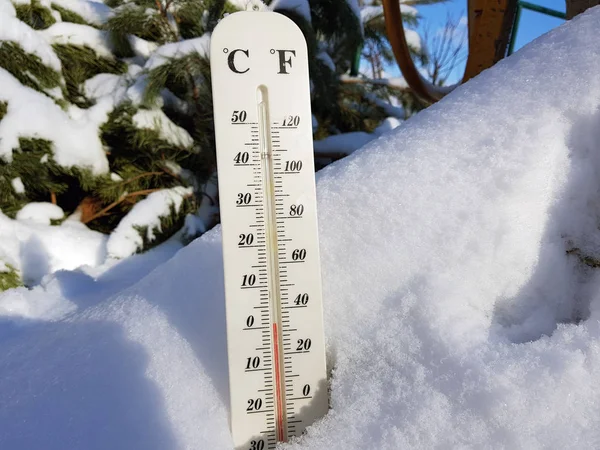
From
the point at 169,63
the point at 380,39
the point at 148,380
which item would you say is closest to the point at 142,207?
the point at 169,63

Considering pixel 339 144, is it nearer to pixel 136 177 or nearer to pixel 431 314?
pixel 136 177

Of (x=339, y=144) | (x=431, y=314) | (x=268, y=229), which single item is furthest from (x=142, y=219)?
(x=431, y=314)

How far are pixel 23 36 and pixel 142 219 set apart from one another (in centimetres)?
82

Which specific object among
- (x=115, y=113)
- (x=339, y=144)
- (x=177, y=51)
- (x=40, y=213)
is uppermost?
(x=177, y=51)

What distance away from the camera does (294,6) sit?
6.66ft

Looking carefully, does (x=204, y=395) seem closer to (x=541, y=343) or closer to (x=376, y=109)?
(x=541, y=343)

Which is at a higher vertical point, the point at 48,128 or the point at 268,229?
the point at 268,229

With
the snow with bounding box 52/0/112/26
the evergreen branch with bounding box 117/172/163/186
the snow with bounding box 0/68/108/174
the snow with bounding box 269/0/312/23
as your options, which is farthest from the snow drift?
the snow with bounding box 52/0/112/26

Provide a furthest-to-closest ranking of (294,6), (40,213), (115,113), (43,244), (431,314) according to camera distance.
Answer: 1. (294,6)
2. (115,113)
3. (40,213)
4. (43,244)
5. (431,314)

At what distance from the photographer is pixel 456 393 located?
47 cm

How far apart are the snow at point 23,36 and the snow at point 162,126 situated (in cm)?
38

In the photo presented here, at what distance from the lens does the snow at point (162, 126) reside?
180 cm

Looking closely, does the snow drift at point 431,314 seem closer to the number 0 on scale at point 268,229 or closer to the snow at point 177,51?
the number 0 on scale at point 268,229

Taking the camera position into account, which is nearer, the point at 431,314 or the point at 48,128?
the point at 431,314
